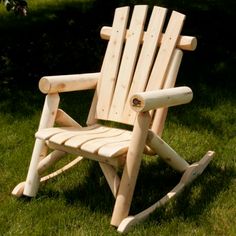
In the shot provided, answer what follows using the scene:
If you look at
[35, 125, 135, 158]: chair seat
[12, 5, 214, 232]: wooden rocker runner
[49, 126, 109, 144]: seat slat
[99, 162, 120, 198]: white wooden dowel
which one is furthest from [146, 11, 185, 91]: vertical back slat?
[99, 162, 120, 198]: white wooden dowel

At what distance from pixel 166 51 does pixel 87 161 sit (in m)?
1.01

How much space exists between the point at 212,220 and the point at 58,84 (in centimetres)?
128

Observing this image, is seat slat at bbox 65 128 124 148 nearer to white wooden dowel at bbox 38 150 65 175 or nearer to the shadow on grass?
white wooden dowel at bbox 38 150 65 175

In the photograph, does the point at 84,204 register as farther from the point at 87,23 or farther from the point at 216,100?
the point at 87,23

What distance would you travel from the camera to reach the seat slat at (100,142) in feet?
10.4

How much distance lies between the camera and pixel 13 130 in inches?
187

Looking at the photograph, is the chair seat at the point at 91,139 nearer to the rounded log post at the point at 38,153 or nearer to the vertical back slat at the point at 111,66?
the rounded log post at the point at 38,153

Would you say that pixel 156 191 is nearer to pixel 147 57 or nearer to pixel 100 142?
pixel 100 142

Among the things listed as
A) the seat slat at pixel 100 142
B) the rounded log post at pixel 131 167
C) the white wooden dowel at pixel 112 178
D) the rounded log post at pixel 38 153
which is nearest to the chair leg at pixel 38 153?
the rounded log post at pixel 38 153

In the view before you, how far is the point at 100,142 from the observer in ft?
10.8

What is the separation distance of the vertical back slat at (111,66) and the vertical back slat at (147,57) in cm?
16

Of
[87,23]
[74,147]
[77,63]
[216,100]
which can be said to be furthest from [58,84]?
[87,23]

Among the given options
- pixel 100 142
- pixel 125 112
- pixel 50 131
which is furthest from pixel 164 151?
pixel 50 131

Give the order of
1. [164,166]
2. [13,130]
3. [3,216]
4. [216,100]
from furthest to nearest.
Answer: [216,100], [13,130], [164,166], [3,216]
